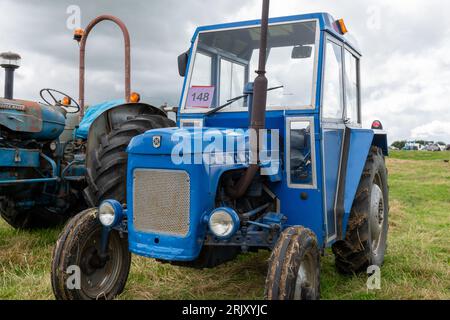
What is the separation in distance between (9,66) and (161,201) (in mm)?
2762

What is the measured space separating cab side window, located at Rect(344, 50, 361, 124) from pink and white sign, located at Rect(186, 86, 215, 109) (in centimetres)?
119

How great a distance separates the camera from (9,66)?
4.79m

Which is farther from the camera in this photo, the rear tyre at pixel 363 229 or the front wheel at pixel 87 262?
the rear tyre at pixel 363 229

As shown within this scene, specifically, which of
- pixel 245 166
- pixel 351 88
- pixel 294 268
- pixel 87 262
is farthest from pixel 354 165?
pixel 87 262

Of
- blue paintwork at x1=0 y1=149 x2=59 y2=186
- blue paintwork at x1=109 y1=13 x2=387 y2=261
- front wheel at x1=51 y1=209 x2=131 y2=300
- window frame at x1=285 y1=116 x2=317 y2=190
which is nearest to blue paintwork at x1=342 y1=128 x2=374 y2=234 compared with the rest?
blue paintwork at x1=109 y1=13 x2=387 y2=261

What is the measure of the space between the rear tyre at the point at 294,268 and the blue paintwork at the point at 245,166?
0.22 meters

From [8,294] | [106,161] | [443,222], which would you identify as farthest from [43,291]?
[443,222]

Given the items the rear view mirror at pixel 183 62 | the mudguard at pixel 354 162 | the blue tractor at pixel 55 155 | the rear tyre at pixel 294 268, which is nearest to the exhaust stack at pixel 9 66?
the blue tractor at pixel 55 155

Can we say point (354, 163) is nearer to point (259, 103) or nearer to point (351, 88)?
point (351, 88)

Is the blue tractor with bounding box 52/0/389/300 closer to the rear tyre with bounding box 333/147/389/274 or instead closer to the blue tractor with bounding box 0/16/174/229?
the rear tyre with bounding box 333/147/389/274

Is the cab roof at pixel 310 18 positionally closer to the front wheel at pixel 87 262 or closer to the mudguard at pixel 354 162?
the mudguard at pixel 354 162

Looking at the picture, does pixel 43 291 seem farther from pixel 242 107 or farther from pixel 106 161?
pixel 242 107

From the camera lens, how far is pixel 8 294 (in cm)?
374

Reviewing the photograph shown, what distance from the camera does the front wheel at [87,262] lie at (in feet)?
10.1
